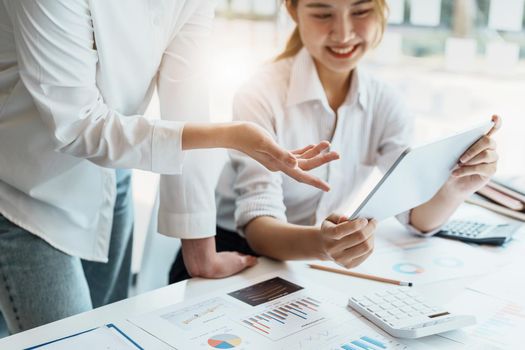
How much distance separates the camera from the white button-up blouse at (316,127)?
141 cm

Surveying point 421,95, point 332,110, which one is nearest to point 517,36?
point 421,95

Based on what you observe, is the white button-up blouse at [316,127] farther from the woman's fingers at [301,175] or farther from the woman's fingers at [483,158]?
the woman's fingers at [301,175]

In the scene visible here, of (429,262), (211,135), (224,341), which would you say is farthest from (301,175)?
(429,262)

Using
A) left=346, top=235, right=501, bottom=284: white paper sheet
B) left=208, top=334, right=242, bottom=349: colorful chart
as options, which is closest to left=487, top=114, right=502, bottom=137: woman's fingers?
left=346, top=235, right=501, bottom=284: white paper sheet

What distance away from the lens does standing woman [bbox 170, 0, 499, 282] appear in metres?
1.29

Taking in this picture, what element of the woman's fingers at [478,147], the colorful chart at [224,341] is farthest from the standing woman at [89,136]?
the woman's fingers at [478,147]

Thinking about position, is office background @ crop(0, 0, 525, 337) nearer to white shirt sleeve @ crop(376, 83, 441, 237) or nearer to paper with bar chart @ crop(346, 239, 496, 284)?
white shirt sleeve @ crop(376, 83, 441, 237)

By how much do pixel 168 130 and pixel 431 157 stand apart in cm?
43

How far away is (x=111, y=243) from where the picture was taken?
1.42 metres

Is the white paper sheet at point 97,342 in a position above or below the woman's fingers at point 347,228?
below

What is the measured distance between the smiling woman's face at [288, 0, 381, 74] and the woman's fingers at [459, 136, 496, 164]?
36 centimetres

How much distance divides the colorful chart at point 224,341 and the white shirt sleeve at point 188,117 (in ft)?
0.97

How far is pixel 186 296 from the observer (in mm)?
1041

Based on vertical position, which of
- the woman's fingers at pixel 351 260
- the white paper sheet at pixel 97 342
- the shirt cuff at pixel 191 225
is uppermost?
the shirt cuff at pixel 191 225
